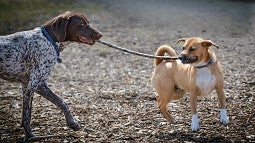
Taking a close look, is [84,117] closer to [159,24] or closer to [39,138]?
[39,138]

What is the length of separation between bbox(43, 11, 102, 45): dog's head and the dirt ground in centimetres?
129

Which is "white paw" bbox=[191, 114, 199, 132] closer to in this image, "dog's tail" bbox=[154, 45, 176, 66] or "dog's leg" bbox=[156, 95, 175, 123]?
"dog's leg" bbox=[156, 95, 175, 123]

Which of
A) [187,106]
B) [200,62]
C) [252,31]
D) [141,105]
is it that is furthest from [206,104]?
[252,31]

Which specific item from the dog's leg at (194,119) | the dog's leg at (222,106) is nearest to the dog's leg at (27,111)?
the dog's leg at (194,119)

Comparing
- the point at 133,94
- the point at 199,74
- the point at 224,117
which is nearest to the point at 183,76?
the point at 199,74

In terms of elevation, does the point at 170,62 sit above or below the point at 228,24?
above

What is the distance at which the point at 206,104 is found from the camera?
7.77m

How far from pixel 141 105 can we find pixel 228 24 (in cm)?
1154

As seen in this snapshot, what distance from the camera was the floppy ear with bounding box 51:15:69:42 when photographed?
6.36m

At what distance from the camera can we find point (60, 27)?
20.9ft

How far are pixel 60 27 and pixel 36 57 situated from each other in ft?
1.71

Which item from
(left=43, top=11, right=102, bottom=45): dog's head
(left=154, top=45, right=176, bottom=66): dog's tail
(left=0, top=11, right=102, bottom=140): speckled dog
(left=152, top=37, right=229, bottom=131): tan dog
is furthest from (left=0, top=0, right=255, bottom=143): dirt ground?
(left=43, top=11, right=102, bottom=45): dog's head

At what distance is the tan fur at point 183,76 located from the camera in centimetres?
621

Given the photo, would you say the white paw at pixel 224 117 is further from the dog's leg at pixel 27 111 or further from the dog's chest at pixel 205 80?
the dog's leg at pixel 27 111
